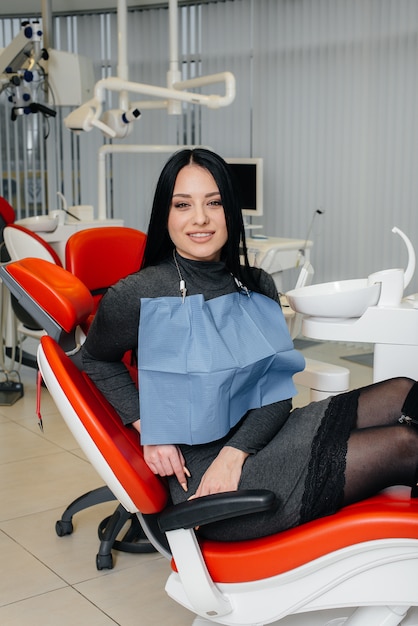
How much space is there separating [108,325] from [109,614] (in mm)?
750

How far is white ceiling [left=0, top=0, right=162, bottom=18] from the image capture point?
203 inches

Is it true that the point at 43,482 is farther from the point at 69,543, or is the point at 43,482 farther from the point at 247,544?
the point at 247,544

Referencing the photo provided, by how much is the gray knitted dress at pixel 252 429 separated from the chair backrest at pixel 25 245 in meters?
1.76

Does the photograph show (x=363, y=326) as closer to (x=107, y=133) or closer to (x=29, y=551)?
(x=29, y=551)

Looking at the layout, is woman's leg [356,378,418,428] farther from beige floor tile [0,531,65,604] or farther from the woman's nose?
beige floor tile [0,531,65,604]

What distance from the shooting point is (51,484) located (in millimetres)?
2727

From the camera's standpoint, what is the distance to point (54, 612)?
192cm

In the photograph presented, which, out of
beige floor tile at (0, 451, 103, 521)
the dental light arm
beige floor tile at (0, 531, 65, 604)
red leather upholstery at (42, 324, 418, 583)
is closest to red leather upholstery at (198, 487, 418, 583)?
red leather upholstery at (42, 324, 418, 583)

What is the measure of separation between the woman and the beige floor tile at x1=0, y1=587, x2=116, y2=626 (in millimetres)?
492

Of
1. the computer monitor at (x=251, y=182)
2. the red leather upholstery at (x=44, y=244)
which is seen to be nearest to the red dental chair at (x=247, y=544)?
the red leather upholstery at (x=44, y=244)

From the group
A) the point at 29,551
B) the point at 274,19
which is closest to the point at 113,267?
the point at 29,551

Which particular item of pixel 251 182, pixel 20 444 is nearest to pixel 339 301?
pixel 20 444

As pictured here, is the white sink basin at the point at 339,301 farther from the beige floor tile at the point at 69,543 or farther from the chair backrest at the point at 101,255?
the chair backrest at the point at 101,255

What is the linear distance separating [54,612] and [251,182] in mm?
3014
